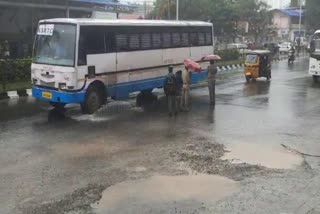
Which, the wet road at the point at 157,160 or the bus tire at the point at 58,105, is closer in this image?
the wet road at the point at 157,160

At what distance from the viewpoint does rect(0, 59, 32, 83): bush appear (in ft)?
59.2

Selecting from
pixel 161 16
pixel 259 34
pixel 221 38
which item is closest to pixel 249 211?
pixel 161 16

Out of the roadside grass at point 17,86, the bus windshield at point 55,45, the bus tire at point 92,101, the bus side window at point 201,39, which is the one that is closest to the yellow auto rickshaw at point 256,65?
the bus side window at point 201,39

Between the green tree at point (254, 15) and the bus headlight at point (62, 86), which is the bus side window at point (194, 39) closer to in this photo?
the bus headlight at point (62, 86)

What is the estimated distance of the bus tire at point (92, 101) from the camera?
13.5m

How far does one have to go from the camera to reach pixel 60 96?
12.9 m

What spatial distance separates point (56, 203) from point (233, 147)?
15.2 ft

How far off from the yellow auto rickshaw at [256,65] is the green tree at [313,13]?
36.5m

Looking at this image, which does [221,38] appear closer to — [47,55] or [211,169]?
[47,55]

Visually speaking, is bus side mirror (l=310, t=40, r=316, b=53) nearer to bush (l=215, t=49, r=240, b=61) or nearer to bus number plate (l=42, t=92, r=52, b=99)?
bush (l=215, t=49, r=240, b=61)

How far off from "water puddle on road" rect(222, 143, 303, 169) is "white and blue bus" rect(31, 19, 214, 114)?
5.15 m

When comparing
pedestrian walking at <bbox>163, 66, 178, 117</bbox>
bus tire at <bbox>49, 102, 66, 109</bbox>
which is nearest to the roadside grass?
bus tire at <bbox>49, 102, 66, 109</bbox>

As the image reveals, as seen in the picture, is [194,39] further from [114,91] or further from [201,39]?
[114,91]

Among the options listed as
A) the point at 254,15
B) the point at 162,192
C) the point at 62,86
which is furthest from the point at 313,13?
the point at 162,192
